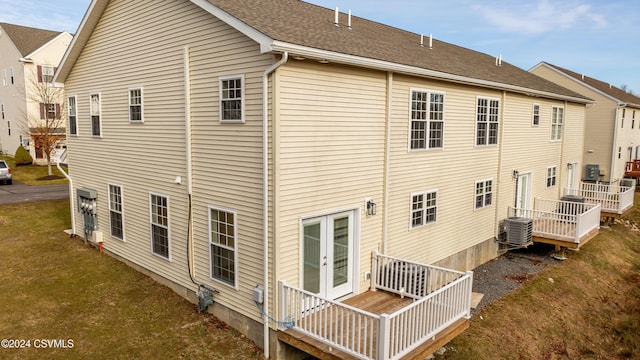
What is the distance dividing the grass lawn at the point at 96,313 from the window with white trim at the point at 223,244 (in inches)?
47.3

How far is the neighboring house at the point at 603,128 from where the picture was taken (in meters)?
28.2

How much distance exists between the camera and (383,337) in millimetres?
6504

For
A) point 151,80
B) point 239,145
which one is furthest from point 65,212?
point 239,145

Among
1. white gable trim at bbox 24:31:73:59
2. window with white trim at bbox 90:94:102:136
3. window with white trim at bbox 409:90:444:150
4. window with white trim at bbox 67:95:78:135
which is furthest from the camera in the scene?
white gable trim at bbox 24:31:73:59

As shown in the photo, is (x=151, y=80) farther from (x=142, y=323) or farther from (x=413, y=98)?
(x=413, y=98)

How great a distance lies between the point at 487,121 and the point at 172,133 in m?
10.5

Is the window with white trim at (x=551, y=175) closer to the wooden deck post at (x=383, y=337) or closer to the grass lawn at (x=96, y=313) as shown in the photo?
the wooden deck post at (x=383, y=337)

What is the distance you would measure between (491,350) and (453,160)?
5714 mm

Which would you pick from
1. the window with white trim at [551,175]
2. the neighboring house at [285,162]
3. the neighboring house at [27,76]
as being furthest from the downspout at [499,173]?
the neighboring house at [27,76]

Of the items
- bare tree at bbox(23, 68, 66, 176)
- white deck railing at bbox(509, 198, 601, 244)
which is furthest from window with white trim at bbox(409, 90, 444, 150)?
bare tree at bbox(23, 68, 66, 176)

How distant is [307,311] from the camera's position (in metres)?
8.39

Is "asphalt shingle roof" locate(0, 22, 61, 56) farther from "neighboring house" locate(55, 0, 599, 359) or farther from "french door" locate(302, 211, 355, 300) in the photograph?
"french door" locate(302, 211, 355, 300)

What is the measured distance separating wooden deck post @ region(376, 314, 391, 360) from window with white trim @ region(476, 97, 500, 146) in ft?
31.0

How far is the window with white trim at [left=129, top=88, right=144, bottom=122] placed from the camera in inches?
443
